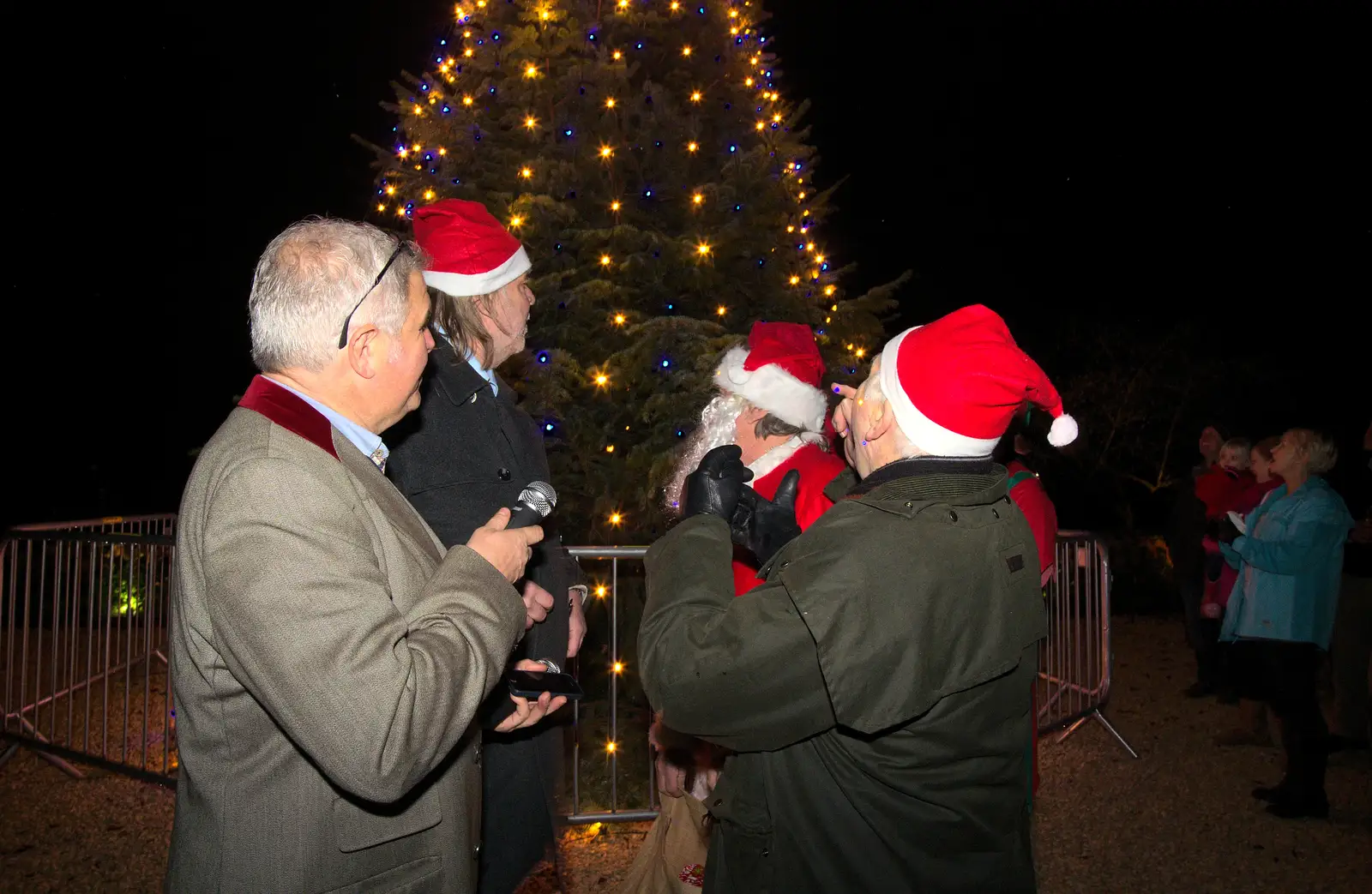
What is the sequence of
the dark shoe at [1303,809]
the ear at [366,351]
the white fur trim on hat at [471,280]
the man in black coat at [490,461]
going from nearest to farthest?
1. the ear at [366,351]
2. the man in black coat at [490,461]
3. the white fur trim on hat at [471,280]
4. the dark shoe at [1303,809]

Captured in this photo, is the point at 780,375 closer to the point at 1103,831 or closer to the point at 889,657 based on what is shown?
the point at 889,657

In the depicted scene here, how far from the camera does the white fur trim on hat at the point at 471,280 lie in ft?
9.84

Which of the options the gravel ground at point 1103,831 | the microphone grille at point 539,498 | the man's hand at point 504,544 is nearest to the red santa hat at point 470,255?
the microphone grille at point 539,498

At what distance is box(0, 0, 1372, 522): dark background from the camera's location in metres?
16.6

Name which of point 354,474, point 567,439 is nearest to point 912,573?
point 354,474

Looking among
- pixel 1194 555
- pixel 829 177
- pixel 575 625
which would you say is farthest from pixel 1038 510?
pixel 829 177

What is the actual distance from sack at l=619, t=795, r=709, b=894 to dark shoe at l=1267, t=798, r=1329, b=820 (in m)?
4.17

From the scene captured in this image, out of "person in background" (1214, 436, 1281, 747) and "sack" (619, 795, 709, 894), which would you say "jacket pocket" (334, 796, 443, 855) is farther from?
"person in background" (1214, 436, 1281, 747)

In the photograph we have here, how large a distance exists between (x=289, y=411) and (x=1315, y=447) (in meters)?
6.04

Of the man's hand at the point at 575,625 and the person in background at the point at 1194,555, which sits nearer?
the man's hand at the point at 575,625

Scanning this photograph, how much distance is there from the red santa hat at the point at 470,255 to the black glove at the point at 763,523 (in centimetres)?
134

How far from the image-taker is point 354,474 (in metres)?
1.70

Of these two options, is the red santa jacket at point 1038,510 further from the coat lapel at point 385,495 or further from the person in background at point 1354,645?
the coat lapel at point 385,495

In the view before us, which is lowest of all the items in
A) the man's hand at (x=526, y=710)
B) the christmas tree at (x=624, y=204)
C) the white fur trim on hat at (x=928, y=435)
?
the man's hand at (x=526, y=710)
